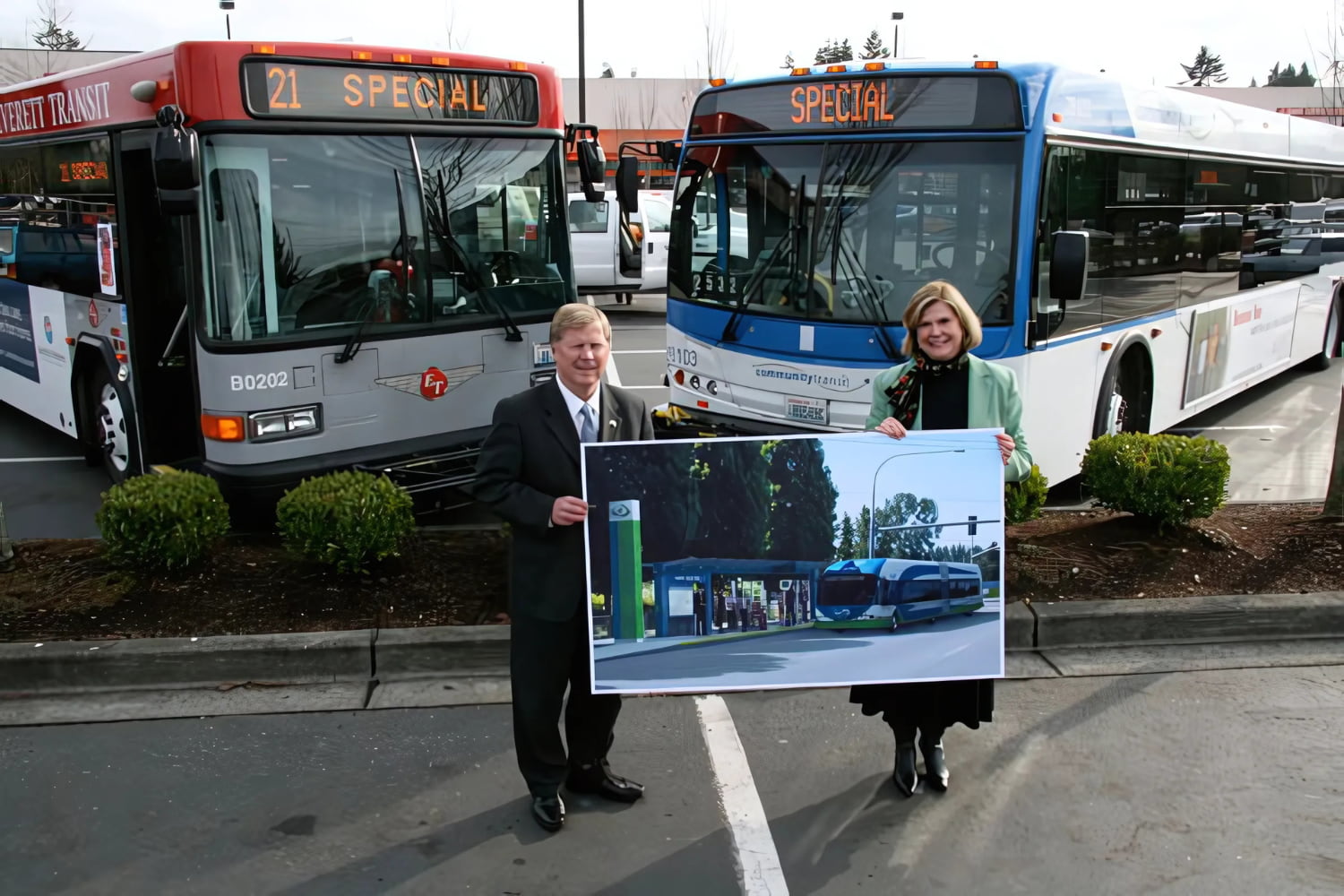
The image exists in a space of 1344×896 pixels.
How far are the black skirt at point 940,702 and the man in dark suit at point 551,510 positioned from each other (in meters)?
1.07

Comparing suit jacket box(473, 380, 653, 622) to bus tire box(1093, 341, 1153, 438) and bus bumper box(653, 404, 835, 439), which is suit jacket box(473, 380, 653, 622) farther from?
bus tire box(1093, 341, 1153, 438)

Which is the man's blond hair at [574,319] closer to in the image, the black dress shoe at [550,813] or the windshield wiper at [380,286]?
the black dress shoe at [550,813]

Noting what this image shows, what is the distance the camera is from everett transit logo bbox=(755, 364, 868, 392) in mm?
7145

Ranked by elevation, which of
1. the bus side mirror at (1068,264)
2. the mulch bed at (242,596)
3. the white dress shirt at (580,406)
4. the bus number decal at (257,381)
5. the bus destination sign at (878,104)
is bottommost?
the mulch bed at (242,596)

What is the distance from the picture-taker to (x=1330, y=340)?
48.1 feet

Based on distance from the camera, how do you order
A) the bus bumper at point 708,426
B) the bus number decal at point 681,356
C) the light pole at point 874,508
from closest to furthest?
the light pole at point 874,508 → the bus bumper at point 708,426 → the bus number decal at point 681,356

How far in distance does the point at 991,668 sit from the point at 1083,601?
2.01 meters

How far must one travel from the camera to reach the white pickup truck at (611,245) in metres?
19.8

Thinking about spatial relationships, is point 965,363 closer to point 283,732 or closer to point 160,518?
point 283,732

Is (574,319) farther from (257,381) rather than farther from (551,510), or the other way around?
(257,381)

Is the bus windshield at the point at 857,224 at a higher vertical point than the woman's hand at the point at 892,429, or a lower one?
higher

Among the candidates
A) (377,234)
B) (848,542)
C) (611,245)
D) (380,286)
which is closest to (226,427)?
(380,286)

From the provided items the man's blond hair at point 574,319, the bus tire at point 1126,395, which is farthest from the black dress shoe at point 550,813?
the bus tire at point 1126,395

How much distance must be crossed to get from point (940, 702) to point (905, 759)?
282 millimetres
